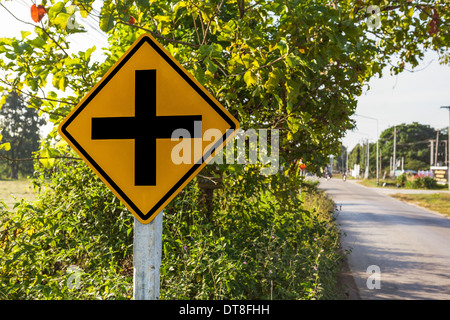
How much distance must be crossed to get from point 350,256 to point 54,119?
6.64 m

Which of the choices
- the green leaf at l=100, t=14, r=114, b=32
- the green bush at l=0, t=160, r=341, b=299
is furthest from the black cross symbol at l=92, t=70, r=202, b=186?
the green bush at l=0, t=160, r=341, b=299

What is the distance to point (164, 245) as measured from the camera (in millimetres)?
3945

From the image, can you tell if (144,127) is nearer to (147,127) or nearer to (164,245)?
(147,127)

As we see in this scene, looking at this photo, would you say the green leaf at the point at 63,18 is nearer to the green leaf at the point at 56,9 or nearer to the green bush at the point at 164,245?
the green leaf at the point at 56,9

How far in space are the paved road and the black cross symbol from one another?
494 centimetres

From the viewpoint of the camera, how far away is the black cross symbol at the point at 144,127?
2.05 metres

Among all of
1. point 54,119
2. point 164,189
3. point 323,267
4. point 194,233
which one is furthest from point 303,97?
point 164,189

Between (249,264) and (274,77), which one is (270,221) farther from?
(274,77)

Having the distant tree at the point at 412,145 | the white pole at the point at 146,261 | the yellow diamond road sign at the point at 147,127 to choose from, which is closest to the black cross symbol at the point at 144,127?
the yellow diamond road sign at the point at 147,127

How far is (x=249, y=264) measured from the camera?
173 inches

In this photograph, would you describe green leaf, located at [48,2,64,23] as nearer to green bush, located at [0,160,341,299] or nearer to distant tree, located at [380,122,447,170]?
green bush, located at [0,160,341,299]

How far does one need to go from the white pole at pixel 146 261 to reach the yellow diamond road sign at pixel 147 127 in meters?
0.06

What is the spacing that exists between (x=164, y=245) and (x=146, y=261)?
1977 mm

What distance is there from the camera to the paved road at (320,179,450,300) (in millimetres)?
6316
